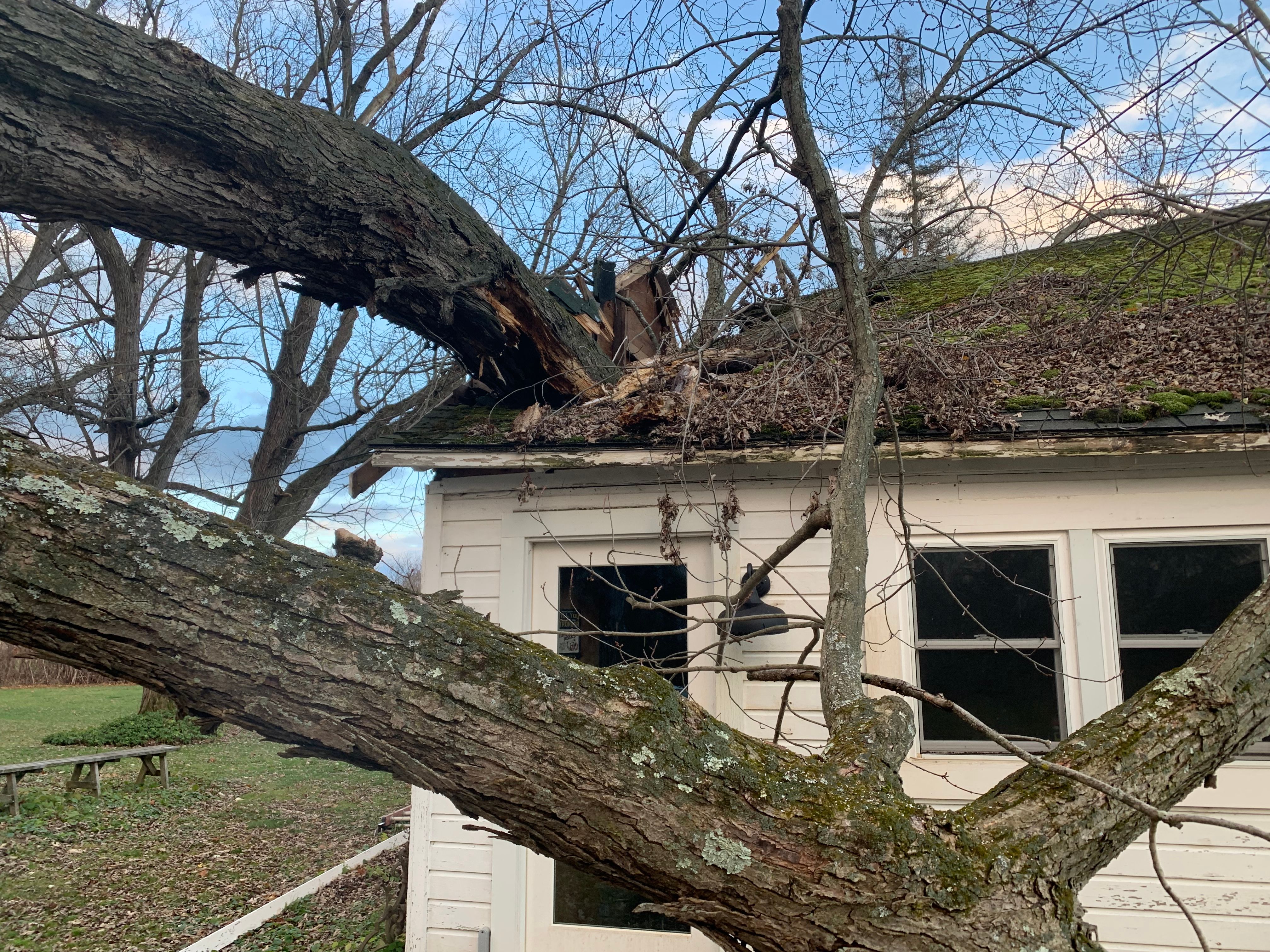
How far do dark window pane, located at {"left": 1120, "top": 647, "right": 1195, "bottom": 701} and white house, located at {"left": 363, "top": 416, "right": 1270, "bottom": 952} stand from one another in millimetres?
13

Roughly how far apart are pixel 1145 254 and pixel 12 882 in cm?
1154

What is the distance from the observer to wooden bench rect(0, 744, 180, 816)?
9.69 meters

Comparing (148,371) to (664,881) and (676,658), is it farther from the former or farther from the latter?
(664,881)

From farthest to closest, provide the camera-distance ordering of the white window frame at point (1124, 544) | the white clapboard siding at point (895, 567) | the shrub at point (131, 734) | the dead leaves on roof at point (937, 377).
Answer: the shrub at point (131, 734) < the dead leaves on roof at point (937, 377) < the white window frame at point (1124, 544) < the white clapboard siding at point (895, 567)

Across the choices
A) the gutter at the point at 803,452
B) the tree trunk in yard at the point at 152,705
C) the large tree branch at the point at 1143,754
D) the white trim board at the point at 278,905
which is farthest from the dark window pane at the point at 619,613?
the tree trunk in yard at the point at 152,705

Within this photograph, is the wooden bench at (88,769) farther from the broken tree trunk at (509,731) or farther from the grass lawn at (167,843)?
the broken tree trunk at (509,731)

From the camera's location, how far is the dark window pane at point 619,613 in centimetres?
511

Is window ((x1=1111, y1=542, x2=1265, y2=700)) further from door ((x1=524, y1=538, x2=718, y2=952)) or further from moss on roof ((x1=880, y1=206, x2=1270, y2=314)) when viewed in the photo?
door ((x1=524, y1=538, x2=718, y2=952))

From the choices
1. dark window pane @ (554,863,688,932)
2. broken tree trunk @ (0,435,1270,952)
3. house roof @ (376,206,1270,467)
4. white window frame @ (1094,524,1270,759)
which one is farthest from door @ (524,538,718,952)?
broken tree trunk @ (0,435,1270,952)

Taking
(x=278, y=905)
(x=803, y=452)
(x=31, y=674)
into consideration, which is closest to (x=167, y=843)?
(x=278, y=905)

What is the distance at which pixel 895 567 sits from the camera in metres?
4.79

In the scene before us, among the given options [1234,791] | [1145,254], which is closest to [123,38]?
[1234,791]

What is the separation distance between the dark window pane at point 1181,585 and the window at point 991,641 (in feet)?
1.32

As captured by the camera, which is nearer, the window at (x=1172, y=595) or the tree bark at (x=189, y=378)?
the window at (x=1172, y=595)
